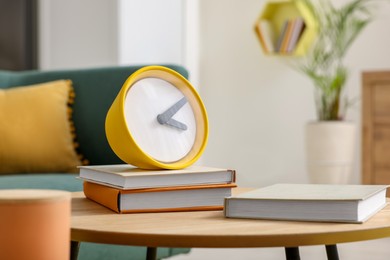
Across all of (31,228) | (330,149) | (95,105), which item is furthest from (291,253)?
(330,149)

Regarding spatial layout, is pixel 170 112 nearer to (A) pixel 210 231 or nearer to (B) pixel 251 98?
(A) pixel 210 231

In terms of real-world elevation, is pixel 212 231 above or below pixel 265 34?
below

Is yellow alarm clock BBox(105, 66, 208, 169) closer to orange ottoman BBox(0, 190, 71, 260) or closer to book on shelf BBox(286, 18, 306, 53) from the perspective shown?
orange ottoman BBox(0, 190, 71, 260)

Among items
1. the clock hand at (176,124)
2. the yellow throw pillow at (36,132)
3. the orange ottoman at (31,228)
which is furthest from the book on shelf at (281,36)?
the orange ottoman at (31,228)

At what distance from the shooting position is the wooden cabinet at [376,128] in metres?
4.11

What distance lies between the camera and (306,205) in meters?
0.88

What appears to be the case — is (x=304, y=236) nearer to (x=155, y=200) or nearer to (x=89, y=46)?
(x=155, y=200)

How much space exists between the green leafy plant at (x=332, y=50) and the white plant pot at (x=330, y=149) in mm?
104

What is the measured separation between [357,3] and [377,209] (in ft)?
11.8

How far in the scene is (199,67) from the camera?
501 centimetres

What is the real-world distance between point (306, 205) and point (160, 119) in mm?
304

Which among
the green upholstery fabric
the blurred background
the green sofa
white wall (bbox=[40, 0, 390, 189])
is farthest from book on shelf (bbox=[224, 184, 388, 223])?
white wall (bbox=[40, 0, 390, 189])

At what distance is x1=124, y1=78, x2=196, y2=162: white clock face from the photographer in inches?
41.6

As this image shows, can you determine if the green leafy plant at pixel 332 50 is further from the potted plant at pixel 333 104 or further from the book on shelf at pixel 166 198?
the book on shelf at pixel 166 198
